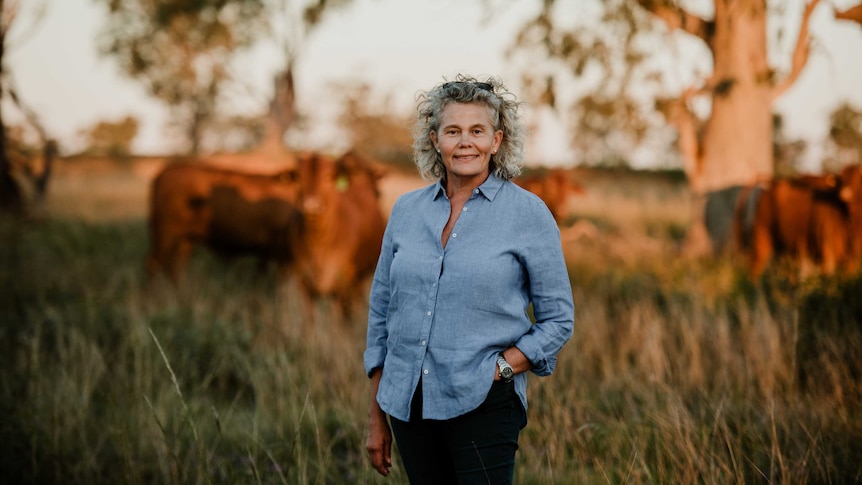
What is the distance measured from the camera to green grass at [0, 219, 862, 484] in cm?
367

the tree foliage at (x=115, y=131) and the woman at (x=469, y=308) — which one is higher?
the tree foliage at (x=115, y=131)

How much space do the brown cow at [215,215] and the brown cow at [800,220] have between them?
248 inches

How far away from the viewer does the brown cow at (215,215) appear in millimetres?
10227

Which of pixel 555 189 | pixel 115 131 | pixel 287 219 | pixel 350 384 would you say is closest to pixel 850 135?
pixel 555 189

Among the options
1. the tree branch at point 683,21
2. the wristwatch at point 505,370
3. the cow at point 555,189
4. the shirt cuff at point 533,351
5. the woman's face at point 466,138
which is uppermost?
the tree branch at point 683,21

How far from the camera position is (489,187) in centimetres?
245

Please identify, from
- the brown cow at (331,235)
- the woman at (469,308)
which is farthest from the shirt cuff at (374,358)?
the brown cow at (331,235)

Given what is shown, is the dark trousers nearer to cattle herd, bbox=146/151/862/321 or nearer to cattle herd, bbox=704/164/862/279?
cattle herd, bbox=146/151/862/321

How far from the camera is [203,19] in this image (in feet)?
86.7

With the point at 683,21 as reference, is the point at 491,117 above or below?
below

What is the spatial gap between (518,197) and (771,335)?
12.2 feet

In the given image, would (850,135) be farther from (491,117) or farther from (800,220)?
(491,117)

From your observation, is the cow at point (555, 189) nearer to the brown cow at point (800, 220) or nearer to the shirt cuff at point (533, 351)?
the brown cow at point (800, 220)

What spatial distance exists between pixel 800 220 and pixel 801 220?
12 mm
